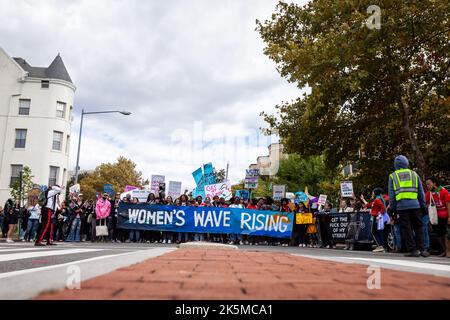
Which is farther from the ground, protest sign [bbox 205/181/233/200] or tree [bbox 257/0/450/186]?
tree [bbox 257/0/450/186]

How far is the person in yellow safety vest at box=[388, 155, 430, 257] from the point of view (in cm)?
823

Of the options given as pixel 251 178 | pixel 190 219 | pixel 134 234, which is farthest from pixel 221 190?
pixel 134 234

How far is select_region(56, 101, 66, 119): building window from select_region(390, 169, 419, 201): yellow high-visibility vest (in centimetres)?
3725

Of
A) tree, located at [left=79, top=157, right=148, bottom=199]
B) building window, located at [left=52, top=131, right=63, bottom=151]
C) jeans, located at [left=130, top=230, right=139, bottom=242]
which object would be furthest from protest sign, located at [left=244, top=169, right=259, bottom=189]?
tree, located at [left=79, top=157, right=148, bottom=199]

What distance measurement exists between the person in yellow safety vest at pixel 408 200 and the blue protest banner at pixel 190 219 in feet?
28.1

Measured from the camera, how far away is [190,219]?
1628 centimetres

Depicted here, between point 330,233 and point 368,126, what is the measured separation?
18.7ft

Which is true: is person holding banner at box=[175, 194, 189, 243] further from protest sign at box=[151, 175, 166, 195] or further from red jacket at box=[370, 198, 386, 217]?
red jacket at box=[370, 198, 386, 217]

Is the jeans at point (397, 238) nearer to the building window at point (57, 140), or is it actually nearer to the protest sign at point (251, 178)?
the protest sign at point (251, 178)

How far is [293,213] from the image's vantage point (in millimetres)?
16938

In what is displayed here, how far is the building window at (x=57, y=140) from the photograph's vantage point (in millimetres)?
39062

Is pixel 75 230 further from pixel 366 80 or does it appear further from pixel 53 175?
pixel 53 175

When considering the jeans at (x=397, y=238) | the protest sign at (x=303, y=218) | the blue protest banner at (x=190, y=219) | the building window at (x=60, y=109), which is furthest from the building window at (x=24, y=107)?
the jeans at (x=397, y=238)
